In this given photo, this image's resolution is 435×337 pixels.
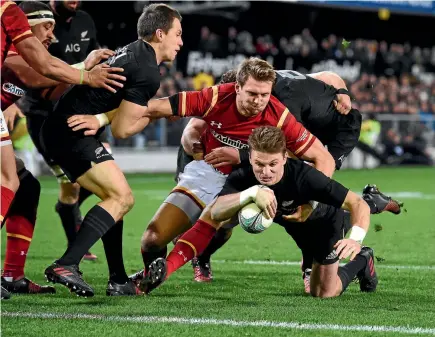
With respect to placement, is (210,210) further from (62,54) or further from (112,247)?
(62,54)

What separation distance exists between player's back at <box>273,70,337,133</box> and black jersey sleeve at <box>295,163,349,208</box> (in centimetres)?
109

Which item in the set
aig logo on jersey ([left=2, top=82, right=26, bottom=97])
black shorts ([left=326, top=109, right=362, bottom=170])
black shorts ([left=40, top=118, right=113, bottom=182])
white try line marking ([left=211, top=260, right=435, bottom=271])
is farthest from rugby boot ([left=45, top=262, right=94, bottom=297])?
white try line marking ([left=211, top=260, right=435, bottom=271])

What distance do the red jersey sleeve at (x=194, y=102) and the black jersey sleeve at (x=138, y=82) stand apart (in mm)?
175

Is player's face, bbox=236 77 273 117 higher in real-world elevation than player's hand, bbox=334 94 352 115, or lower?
higher

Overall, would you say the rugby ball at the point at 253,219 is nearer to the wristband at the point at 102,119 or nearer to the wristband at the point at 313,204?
the wristband at the point at 313,204

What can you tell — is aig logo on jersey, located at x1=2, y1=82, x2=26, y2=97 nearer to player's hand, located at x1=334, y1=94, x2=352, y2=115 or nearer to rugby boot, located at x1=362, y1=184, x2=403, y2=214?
player's hand, located at x1=334, y1=94, x2=352, y2=115

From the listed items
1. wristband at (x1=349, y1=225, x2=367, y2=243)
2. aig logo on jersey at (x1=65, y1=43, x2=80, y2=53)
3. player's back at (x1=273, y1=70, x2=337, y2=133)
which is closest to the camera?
wristband at (x1=349, y1=225, x2=367, y2=243)

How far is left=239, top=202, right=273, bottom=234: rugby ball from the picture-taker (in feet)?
18.6

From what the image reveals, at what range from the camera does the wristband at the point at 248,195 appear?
5691mm

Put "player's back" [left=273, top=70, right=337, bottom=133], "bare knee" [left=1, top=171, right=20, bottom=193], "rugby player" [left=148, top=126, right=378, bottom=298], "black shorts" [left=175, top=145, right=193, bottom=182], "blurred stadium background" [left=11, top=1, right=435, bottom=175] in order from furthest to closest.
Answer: "blurred stadium background" [left=11, top=1, right=435, bottom=175] < "black shorts" [left=175, top=145, right=193, bottom=182] < "player's back" [left=273, top=70, right=337, bottom=133] < "bare knee" [left=1, top=171, right=20, bottom=193] < "rugby player" [left=148, top=126, right=378, bottom=298]

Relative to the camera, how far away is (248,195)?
572 centimetres

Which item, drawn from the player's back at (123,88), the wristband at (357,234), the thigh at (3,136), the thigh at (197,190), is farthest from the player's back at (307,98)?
the thigh at (3,136)

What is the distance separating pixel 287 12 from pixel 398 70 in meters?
4.13

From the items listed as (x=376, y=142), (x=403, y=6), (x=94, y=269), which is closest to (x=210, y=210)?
(x=94, y=269)
